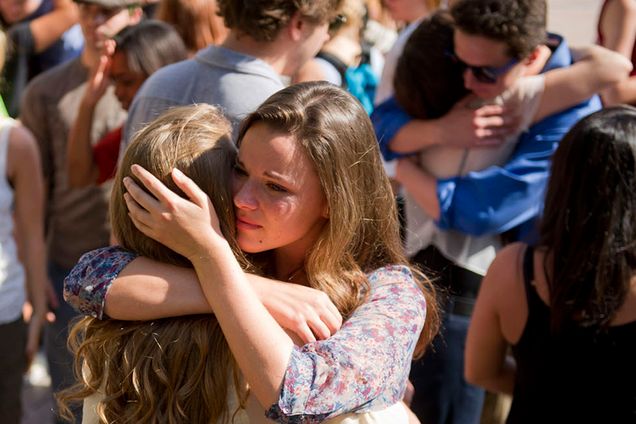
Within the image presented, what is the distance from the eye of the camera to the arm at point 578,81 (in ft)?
9.80

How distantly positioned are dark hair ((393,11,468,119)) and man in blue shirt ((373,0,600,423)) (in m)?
0.05

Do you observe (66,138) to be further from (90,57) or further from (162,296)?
(162,296)

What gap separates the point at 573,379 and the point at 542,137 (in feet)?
3.21

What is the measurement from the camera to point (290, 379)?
154 cm

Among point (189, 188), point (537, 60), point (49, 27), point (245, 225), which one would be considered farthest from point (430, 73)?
point (49, 27)

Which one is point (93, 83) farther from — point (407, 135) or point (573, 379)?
point (573, 379)

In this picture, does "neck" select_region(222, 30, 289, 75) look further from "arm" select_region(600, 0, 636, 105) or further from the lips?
"arm" select_region(600, 0, 636, 105)

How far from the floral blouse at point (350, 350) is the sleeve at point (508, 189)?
1181 mm

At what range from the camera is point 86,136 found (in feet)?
11.6

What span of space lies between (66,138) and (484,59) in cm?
184

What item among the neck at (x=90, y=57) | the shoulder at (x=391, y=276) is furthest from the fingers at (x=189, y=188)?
the neck at (x=90, y=57)

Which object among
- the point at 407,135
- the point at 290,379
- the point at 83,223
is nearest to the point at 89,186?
the point at 83,223

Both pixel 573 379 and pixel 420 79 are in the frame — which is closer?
pixel 573 379

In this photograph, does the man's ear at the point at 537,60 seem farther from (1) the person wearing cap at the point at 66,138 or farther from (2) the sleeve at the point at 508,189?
(1) the person wearing cap at the point at 66,138
